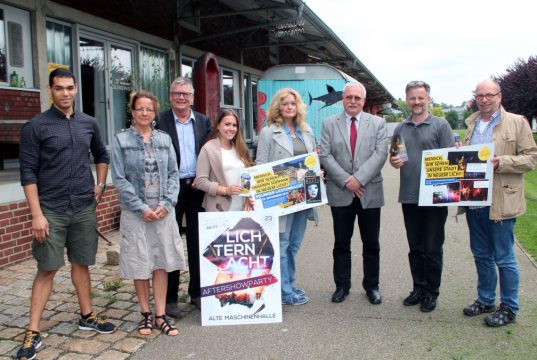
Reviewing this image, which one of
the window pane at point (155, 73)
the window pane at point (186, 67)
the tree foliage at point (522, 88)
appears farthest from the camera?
the tree foliage at point (522, 88)

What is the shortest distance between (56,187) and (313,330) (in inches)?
Result: 88.7

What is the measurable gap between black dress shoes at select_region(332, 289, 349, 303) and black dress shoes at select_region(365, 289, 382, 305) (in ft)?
0.71

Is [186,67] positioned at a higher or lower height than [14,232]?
higher

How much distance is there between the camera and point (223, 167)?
4.07 meters

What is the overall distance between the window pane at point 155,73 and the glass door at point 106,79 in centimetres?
48

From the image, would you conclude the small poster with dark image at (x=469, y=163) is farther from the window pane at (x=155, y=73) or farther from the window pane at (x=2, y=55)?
the window pane at (x=155, y=73)

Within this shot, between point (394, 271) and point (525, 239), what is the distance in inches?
104

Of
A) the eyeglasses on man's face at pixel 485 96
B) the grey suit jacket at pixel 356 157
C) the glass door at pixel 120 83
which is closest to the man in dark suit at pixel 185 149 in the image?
the grey suit jacket at pixel 356 157

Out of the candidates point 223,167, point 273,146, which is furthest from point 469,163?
point 223,167

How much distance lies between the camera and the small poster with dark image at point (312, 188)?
4289 mm

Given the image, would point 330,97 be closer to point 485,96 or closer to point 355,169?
point 355,169

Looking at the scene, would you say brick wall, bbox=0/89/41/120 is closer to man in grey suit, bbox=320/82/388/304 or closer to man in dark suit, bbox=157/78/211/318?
man in dark suit, bbox=157/78/211/318

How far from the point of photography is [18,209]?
560cm

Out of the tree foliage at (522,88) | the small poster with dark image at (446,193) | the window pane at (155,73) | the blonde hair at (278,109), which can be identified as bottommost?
the small poster with dark image at (446,193)
